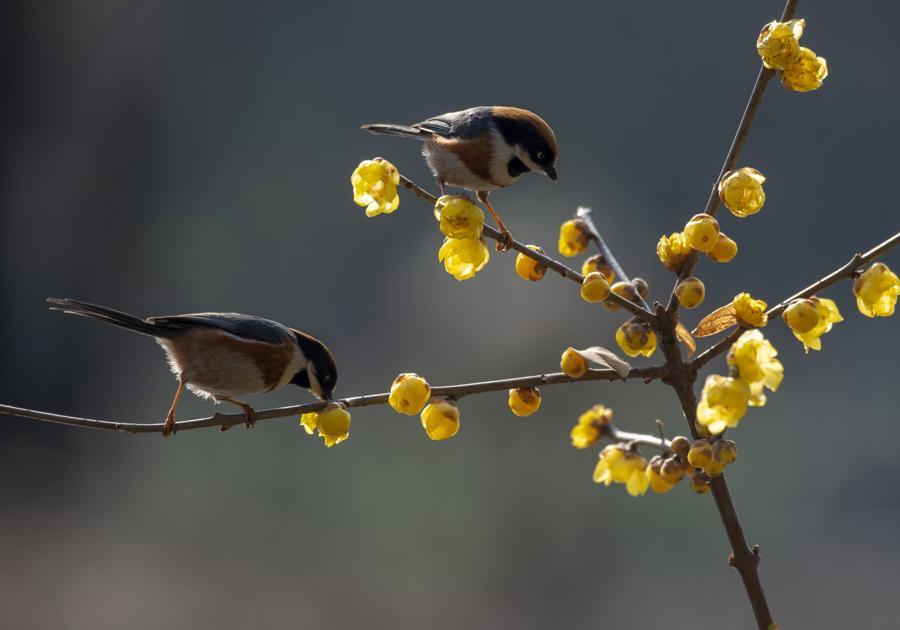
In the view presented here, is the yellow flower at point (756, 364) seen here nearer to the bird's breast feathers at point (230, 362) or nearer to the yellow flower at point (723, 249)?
the yellow flower at point (723, 249)

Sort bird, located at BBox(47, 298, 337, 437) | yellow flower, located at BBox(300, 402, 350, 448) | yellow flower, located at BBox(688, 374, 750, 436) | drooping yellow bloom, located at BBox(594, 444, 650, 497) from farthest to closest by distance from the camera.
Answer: bird, located at BBox(47, 298, 337, 437) < drooping yellow bloom, located at BBox(594, 444, 650, 497) < yellow flower, located at BBox(300, 402, 350, 448) < yellow flower, located at BBox(688, 374, 750, 436)

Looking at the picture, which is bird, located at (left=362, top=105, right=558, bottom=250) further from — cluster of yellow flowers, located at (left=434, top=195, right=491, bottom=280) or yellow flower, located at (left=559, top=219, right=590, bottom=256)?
cluster of yellow flowers, located at (left=434, top=195, right=491, bottom=280)

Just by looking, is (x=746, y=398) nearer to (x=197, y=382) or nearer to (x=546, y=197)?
(x=197, y=382)

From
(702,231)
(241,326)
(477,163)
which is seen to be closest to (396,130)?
(477,163)

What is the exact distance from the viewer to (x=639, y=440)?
103 cm

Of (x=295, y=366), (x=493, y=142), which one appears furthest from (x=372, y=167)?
(x=295, y=366)

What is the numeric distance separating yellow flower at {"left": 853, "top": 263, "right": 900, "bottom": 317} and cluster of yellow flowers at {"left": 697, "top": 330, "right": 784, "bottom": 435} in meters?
0.16

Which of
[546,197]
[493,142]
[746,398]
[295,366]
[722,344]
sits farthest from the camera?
[546,197]

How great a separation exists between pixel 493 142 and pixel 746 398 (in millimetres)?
1150

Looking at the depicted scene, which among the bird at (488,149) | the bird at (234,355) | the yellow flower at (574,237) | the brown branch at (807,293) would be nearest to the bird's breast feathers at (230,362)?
the bird at (234,355)

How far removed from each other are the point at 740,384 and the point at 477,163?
1.13 metres

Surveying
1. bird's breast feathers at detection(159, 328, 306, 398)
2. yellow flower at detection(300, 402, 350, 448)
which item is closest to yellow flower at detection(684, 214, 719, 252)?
yellow flower at detection(300, 402, 350, 448)

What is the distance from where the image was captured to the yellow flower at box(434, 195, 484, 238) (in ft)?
3.07

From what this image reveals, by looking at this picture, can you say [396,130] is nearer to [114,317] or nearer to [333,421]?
[114,317]
